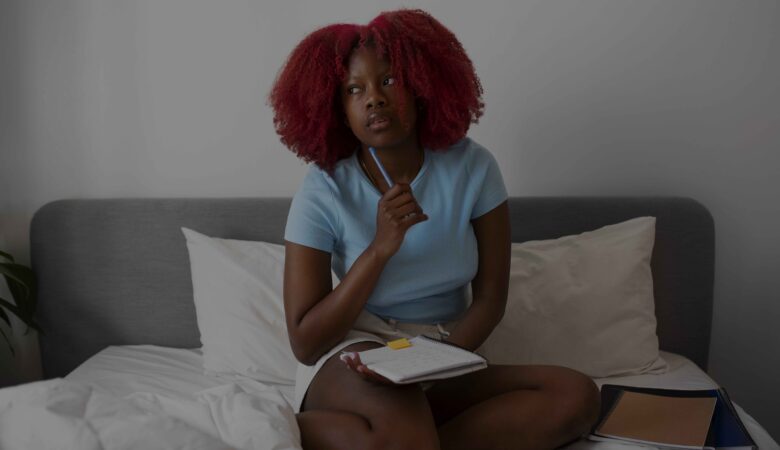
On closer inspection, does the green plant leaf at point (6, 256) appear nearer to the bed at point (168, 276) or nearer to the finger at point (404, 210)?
the bed at point (168, 276)

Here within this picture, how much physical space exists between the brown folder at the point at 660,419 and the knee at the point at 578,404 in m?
0.07

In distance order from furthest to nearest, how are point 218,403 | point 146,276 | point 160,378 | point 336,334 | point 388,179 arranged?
point 146,276 < point 160,378 < point 388,179 < point 336,334 < point 218,403

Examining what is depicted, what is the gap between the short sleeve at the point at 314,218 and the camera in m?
1.43

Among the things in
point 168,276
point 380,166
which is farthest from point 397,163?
point 168,276

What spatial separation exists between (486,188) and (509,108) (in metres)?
0.54

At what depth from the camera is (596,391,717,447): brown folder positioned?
1.35 meters

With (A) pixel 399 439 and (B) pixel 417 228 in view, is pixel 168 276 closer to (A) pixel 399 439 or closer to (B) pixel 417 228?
(B) pixel 417 228

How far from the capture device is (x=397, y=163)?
152 centimetres

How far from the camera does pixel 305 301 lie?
1.40 metres

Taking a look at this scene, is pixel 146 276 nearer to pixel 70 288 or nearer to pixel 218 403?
pixel 70 288

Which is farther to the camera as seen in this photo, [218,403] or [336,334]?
[336,334]

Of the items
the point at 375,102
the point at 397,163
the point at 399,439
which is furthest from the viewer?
the point at 397,163

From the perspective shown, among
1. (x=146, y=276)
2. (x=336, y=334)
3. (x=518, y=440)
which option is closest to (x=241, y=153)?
(x=146, y=276)

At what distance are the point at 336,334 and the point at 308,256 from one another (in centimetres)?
16
